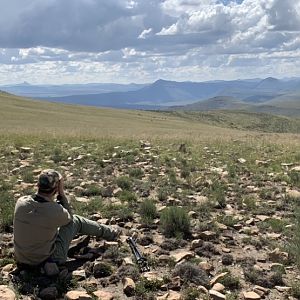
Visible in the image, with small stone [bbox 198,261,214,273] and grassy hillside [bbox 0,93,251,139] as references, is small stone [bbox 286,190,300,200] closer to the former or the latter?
small stone [bbox 198,261,214,273]

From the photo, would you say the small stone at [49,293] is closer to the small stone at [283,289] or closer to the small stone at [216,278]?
the small stone at [216,278]

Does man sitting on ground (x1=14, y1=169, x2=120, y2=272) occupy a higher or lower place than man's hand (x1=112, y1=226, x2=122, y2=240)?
higher

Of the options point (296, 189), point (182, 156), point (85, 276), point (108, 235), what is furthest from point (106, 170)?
point (85, 276)

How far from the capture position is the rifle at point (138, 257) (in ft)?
24.0

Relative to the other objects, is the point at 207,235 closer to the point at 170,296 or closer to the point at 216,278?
the point at 216,278

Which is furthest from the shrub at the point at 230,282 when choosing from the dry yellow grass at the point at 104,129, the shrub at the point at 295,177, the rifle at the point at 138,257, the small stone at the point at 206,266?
the dry yellow grass at the point at 104,129

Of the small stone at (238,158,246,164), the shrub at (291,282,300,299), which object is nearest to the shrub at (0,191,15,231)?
the shrub at (291,282,300,299)

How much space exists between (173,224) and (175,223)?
0.08 metres

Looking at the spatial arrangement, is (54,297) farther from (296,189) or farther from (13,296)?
(296,189)

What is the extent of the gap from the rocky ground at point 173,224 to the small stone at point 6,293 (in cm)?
2

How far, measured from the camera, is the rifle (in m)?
7.31

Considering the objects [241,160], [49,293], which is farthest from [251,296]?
[241,160]

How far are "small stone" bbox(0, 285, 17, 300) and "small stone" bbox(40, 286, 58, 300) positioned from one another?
385 millimetres

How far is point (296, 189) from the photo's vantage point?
505 inches
